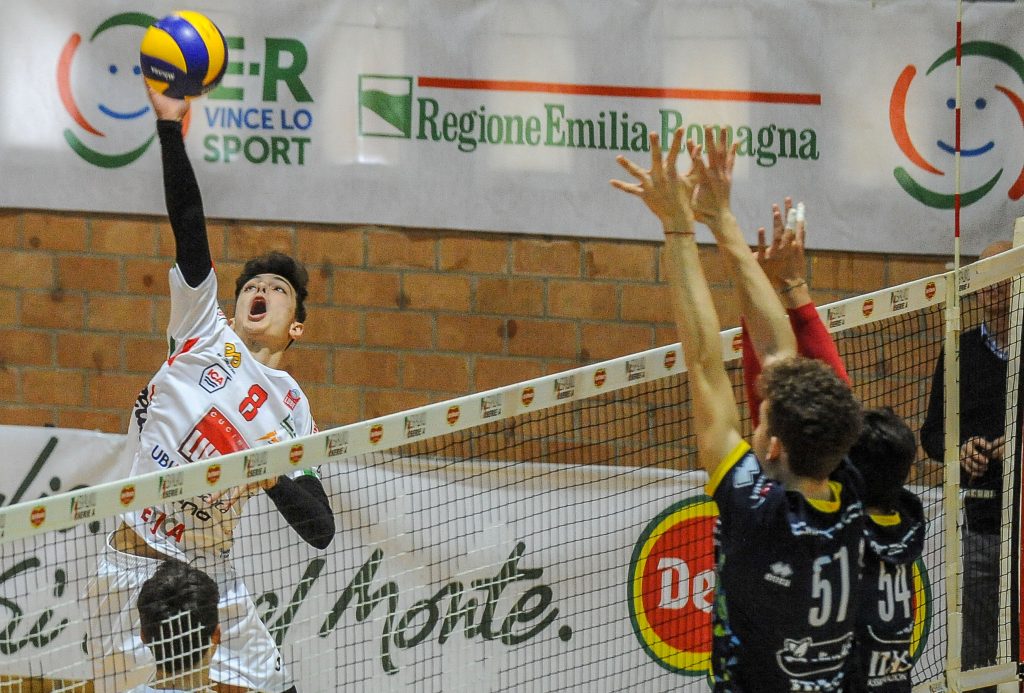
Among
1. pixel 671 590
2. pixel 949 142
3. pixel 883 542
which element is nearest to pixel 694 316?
pixel 883 542

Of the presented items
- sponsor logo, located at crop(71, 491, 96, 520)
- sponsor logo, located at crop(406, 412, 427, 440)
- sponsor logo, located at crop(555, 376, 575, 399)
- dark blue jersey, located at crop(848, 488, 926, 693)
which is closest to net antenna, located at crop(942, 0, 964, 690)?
dark blue jersey, located at crop(848, 488, 926, 693)

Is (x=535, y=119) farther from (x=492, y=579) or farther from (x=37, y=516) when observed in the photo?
(x=37, y=516)

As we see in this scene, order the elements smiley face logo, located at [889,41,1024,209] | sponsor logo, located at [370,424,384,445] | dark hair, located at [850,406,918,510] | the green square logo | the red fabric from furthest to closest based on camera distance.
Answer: the green square logo, smiley face logo, located at [889,41,1024,209], sponsor logo, located at [370,424,384,445], the red fabric, dark hair, located at [850,406,918,510]

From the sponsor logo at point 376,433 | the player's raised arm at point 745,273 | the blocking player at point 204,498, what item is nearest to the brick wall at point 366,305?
the blocking player at point 204,498

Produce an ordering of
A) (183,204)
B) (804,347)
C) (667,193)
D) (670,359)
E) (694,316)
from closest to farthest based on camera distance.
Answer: (694,316) < (667,193) < (804,347) < (183,204) < (670,359)

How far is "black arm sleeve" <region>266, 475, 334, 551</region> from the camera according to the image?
4.11 meters

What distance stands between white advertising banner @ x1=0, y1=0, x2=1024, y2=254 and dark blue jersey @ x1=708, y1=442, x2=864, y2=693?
Answer: 2826mm

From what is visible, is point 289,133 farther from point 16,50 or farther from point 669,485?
point 669,485

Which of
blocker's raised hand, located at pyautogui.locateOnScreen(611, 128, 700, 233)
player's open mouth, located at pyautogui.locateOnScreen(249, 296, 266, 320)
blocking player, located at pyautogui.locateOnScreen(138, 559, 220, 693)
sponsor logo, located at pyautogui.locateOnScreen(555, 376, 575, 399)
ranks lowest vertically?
blocking player, located at pyautogui.locateOnScreen(138, 559, 220, 693)

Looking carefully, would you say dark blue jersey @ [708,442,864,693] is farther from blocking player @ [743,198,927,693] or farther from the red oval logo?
the red oval logo

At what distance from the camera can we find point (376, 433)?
360cm

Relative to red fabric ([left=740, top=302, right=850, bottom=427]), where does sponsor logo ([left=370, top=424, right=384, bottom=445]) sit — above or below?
below

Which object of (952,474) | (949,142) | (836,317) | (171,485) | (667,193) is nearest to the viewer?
(667,193)

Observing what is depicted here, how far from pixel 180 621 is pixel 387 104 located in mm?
2778
